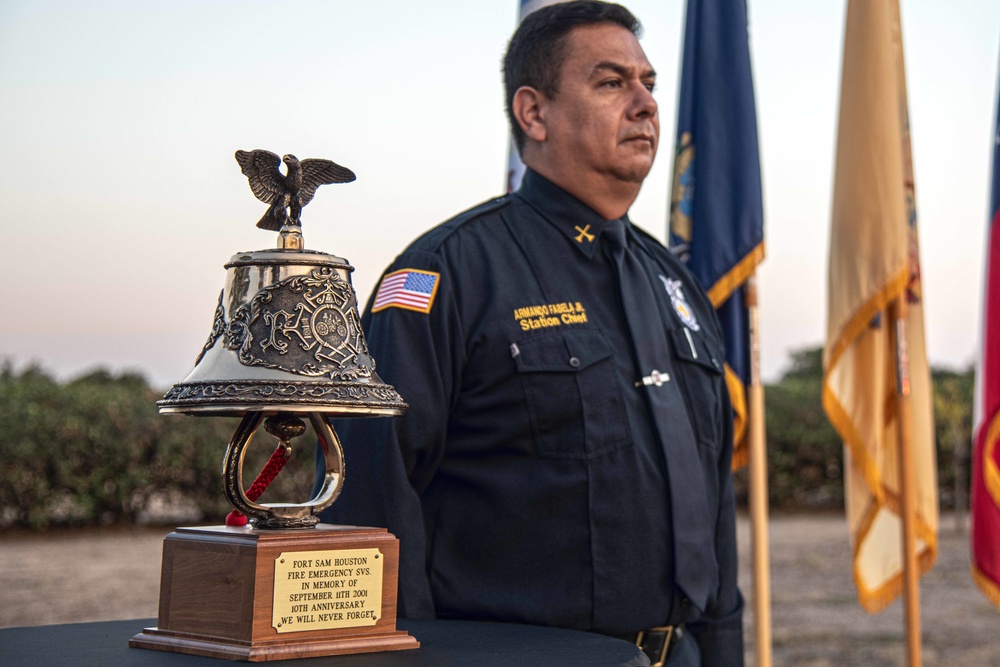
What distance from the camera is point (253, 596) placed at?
56.9 inches

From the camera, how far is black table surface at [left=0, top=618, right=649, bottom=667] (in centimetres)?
144

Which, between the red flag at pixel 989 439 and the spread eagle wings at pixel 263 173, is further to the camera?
the red flag at pixel 989 439

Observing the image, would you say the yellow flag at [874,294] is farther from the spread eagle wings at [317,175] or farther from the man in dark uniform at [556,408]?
the spread eagle wings at [317,175]

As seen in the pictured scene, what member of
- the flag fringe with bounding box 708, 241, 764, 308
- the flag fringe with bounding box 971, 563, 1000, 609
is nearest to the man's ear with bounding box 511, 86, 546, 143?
the flag fringe with bounding box 708, 241, 764, 308

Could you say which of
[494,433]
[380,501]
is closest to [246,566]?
[380,501]

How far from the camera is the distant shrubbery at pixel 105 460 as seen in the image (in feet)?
32.3

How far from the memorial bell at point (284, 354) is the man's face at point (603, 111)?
0.89m

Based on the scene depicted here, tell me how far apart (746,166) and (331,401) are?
2858mm

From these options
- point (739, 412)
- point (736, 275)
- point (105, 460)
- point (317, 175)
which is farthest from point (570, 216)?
point (105, 460)

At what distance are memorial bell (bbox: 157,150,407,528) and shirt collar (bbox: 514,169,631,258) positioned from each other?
89 centimetres

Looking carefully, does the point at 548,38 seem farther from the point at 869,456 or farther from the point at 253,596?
the point at 869,456

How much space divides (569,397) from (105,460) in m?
8.70

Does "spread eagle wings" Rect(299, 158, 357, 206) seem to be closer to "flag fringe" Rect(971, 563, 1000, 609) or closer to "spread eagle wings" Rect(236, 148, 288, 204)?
"spread eagle wings" Rect(236, 148, 288, 204)

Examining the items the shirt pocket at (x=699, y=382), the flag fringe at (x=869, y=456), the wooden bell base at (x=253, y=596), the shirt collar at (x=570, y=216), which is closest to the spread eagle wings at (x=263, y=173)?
the wooden bell base at (x=253, y=596)
